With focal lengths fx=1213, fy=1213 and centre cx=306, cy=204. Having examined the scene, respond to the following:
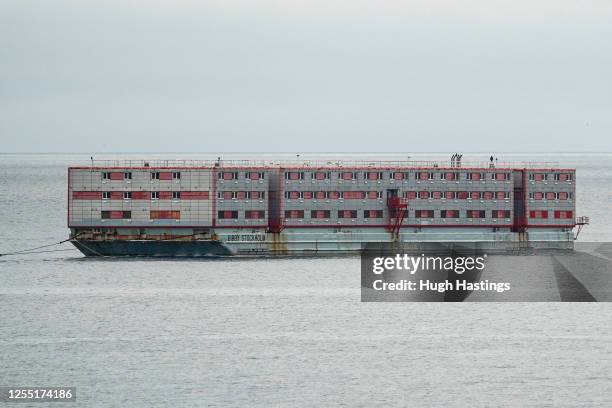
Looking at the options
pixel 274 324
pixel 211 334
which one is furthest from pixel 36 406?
pixel 274 324

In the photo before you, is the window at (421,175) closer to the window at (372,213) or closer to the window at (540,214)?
the window at (372,213)

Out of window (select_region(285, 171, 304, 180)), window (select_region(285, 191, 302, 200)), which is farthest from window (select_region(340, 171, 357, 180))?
window (select_region(285, 191, 302, 200))

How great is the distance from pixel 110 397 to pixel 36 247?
72.3m

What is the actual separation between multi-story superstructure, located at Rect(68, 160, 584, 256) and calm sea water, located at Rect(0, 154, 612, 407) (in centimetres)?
976

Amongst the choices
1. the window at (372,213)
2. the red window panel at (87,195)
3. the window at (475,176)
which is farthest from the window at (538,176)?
the red window panel at (87,195)

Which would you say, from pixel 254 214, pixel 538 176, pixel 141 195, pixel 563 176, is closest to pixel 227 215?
pixel 254 214

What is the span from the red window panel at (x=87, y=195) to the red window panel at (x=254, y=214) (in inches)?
545

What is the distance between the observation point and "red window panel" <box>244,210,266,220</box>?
115000 mm

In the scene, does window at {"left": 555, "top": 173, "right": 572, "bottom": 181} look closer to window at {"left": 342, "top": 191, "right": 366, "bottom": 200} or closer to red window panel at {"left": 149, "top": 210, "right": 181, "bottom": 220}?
window at {"left": 342, "top": 191, "right": 366, "bottom": 200}

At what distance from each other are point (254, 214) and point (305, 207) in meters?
5.04

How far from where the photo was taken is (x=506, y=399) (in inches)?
2292

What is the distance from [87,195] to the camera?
112 m

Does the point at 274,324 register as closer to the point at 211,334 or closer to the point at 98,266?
the point at 211,334

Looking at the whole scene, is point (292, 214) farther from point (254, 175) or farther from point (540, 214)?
point (540, 214)
